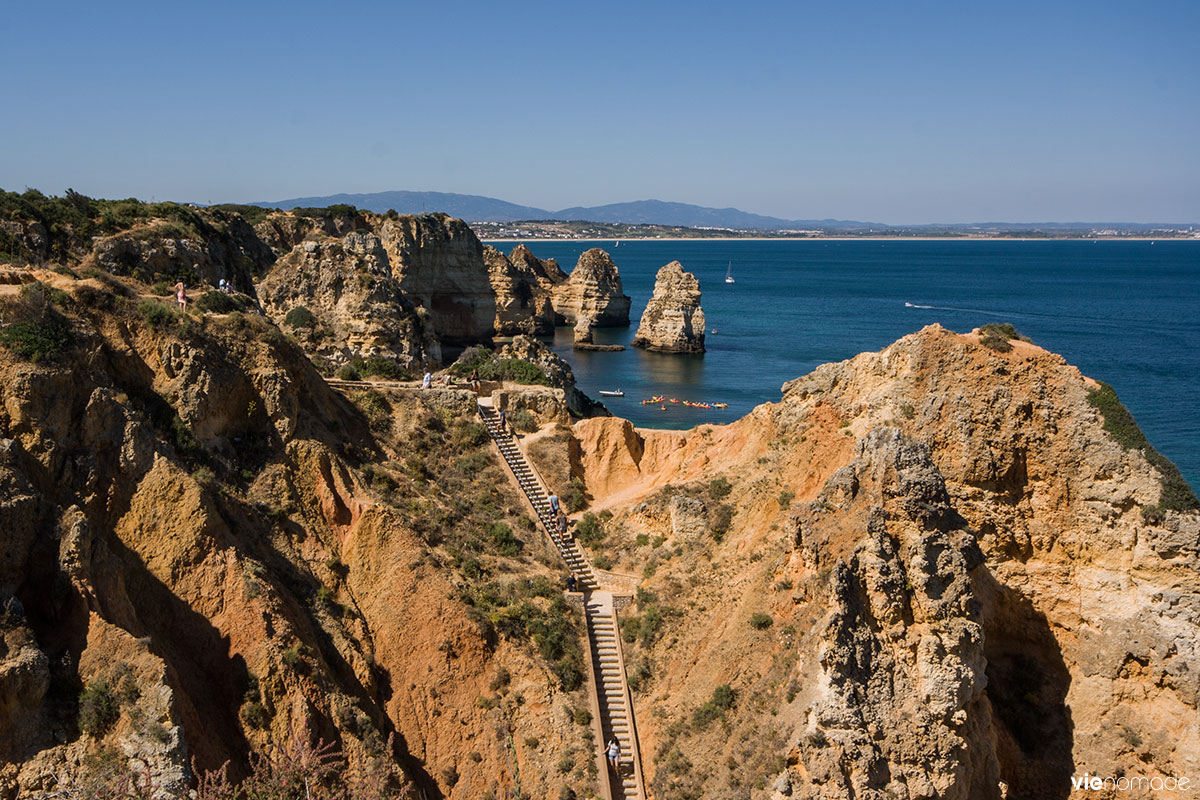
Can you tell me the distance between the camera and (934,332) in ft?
101

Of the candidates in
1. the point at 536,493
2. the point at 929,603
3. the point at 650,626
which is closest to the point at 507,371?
the point at 536,493

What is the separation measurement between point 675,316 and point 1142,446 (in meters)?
83.2

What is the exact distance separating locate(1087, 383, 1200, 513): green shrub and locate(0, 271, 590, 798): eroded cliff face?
1771 cm

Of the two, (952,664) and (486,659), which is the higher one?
(952,664)

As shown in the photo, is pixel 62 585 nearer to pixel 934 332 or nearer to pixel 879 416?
pixel 879 416

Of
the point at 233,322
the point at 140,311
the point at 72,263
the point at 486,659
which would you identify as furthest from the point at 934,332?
the point at 72,263

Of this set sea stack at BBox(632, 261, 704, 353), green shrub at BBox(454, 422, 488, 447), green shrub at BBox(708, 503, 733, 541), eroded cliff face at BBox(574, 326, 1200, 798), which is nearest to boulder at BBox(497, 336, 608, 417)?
green shrub at BBox(454, 422, 488, 447)

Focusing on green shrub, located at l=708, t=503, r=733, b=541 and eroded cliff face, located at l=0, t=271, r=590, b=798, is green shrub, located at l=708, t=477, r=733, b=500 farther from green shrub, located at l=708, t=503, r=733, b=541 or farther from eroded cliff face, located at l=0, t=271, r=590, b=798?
eroded cliff face, located at l=0, t=271, r=590, b=798

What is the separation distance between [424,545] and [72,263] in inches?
742

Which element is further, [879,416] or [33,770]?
Result: [879,416]

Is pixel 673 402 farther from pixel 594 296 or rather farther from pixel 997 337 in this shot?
pixel 997 337

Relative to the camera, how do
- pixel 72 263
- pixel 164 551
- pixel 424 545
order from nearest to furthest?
pixel 164 551, pixel 424 545, pixel 72 263

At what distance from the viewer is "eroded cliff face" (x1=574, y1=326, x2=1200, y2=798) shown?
22.5m

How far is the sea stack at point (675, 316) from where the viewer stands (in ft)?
358
